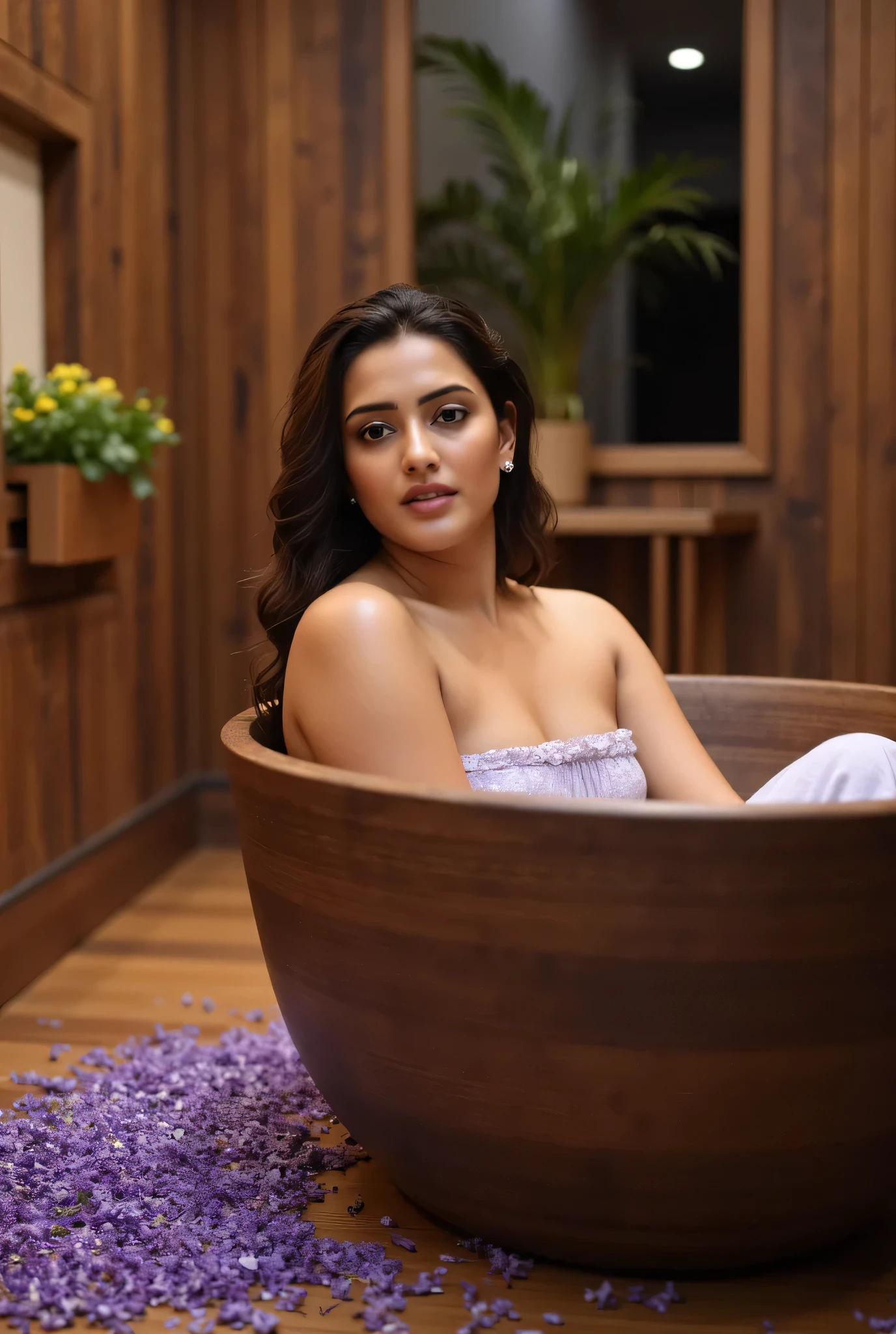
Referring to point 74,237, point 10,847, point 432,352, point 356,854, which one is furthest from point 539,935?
point 74,237

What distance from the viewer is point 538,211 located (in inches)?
132

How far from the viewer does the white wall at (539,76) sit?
11.2 feet

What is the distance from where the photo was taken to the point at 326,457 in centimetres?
162

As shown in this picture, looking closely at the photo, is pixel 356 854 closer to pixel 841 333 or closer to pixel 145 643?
pixel 145 643

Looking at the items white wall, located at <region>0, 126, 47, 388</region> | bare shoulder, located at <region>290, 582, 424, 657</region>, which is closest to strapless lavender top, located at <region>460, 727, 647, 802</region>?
bare shoulder, located at <region>290, 582, 424, 657</region>

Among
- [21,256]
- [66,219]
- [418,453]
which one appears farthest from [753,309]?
[418,453]

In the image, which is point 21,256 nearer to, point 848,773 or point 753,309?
point 753,309

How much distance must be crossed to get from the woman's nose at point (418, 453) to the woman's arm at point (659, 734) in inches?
16.6

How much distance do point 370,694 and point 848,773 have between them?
51 cm

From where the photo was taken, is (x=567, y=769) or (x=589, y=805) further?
(x=567, y=769)

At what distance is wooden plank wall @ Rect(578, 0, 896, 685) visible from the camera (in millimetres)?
3193

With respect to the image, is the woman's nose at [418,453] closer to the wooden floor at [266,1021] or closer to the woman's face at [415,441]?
the woman's face at [415,441]

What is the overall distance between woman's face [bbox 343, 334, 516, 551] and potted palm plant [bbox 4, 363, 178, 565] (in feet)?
3.03

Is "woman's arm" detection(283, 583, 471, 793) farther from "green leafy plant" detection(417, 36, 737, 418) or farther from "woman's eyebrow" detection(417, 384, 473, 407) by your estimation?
"green leafy plant" detection(417, 36, 737, 418)
